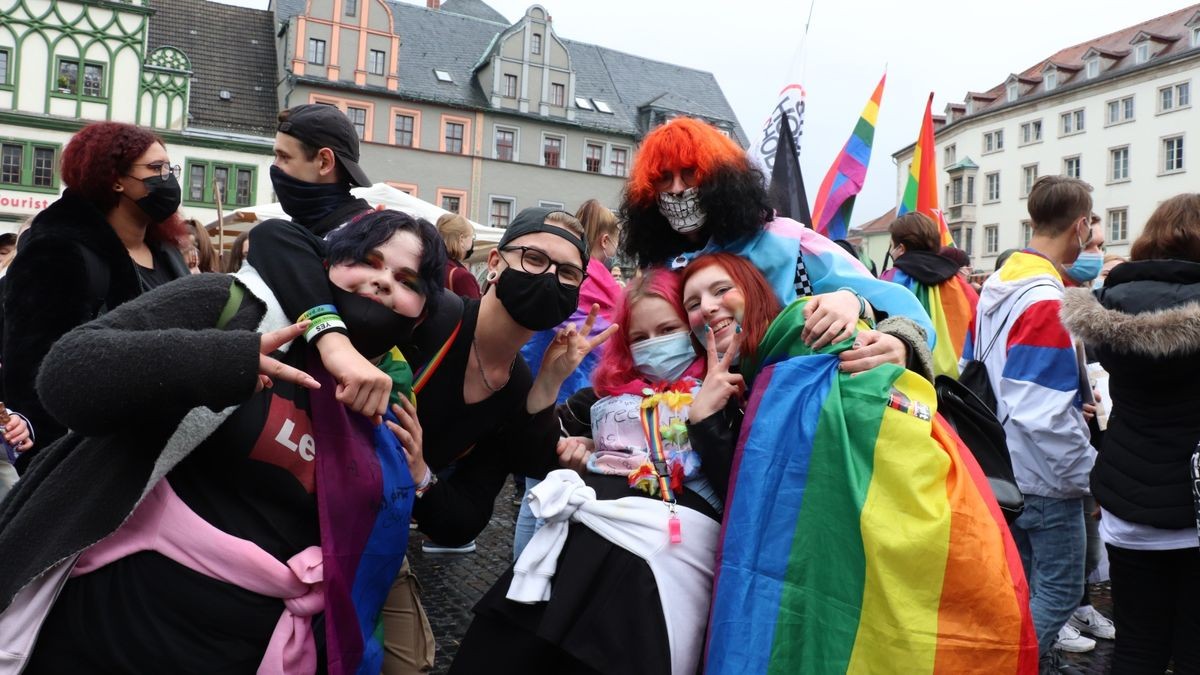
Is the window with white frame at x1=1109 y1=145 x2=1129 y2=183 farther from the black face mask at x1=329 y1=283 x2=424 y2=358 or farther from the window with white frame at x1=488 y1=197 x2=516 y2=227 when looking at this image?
the black face mask at x1=329 y1=283 x2=424 y2=358

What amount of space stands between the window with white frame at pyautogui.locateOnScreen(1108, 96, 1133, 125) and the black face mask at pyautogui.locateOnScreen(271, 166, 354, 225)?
4956 centimetres

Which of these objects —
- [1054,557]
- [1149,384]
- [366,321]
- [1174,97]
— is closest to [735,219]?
[366,321]

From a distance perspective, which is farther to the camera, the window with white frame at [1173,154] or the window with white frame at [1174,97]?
the window with white frame at [1173,154]

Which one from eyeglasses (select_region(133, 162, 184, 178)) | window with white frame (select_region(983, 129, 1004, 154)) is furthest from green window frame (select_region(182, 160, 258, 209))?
→ window with white frame (select_region(983, 129, 1004, 154))

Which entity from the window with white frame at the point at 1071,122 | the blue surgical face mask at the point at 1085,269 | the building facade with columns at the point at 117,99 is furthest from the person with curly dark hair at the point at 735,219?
the window with white frame at the point at 1071,122

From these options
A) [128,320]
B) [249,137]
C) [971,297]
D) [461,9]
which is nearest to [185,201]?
[249,137]

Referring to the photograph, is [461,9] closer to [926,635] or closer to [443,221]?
[443,221]

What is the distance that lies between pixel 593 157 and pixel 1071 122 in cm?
2686

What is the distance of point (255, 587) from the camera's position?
1629 mm

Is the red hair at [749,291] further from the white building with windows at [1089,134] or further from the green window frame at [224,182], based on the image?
the white building with windows at [1089,134]

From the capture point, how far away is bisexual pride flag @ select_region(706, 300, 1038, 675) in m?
1.76

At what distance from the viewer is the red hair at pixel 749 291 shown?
2.20m

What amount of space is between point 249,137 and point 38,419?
1129 inches

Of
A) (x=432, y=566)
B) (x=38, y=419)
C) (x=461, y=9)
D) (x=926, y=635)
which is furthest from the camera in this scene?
(x=461, y=9)
